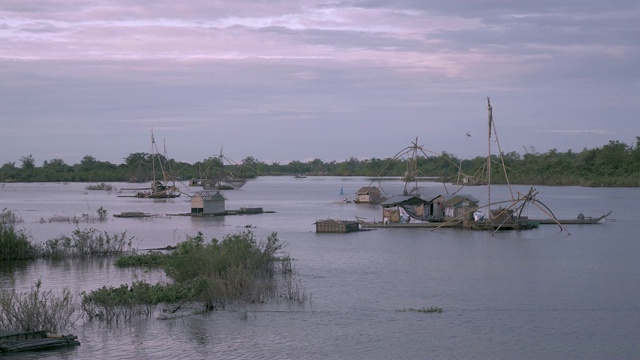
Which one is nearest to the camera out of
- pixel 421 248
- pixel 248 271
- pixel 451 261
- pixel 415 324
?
pixel 415 324

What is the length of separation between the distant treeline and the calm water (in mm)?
25194

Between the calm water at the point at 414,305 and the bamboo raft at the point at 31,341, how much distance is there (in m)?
0.16

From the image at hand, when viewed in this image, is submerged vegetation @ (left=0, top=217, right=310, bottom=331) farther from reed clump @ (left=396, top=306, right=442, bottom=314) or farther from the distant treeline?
the distant treeline

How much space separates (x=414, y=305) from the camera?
1582 centimetres

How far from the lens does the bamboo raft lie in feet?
36.4

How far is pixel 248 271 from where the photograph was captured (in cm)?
1589

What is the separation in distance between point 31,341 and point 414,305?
7650mm

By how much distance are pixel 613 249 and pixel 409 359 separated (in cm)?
1749

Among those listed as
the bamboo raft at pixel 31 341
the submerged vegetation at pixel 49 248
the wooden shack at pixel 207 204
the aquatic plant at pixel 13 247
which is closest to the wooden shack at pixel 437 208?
the wooden shack at pixel 207 204

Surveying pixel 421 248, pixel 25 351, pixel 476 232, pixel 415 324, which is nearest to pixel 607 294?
pixel 415 324

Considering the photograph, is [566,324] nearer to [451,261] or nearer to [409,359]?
[409,359]

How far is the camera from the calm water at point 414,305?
1233 cm

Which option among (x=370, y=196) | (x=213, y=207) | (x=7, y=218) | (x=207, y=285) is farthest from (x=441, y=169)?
(x=207, y=285)

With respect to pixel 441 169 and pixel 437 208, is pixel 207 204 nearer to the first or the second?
pixel 437 208
